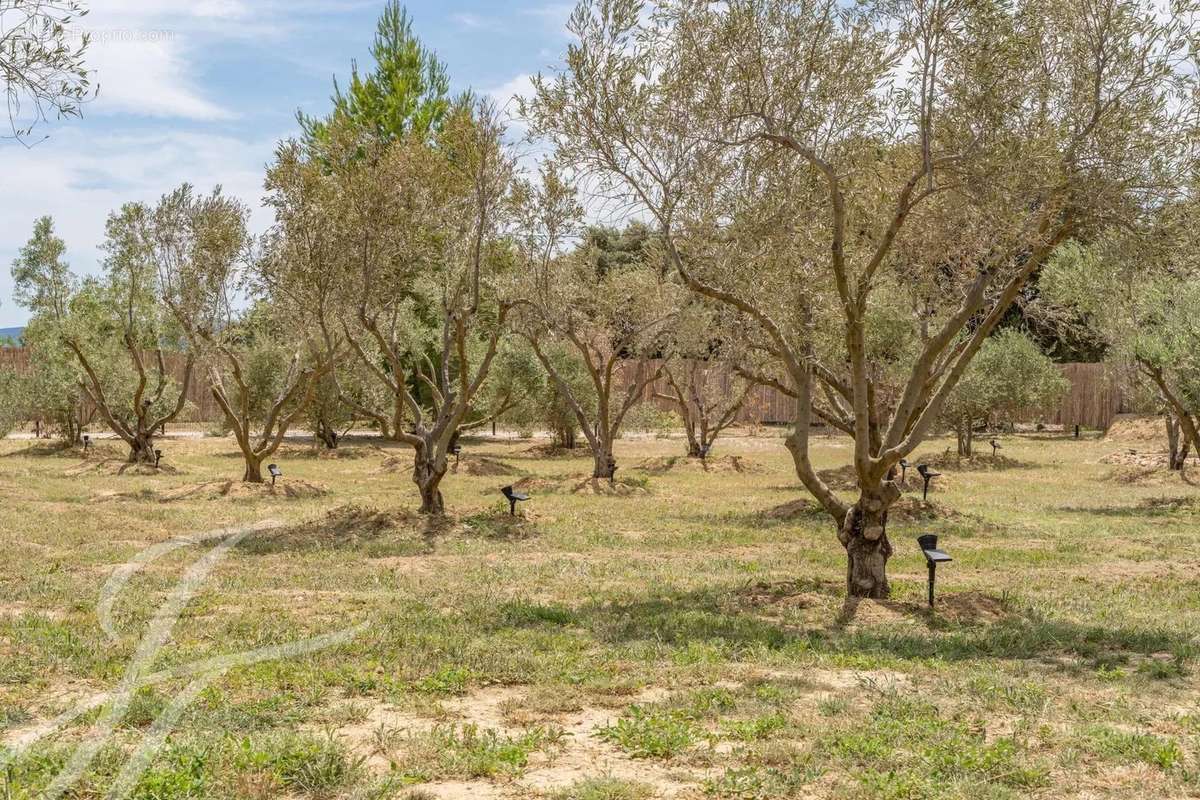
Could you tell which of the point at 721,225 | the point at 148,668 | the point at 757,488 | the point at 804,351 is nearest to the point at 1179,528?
the point at 804,351

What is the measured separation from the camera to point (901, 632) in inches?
321

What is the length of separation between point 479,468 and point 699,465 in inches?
202

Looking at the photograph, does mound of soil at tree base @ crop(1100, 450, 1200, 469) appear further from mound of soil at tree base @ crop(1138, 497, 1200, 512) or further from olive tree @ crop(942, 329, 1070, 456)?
mound of soil at tree base @ crop(1138, 497, 1200, 512)

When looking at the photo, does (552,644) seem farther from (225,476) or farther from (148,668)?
(225,476)

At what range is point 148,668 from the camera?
21.5 feet

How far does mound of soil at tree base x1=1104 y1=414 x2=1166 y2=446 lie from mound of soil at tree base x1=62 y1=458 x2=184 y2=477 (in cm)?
2504

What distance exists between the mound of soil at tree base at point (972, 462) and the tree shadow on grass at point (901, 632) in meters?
16.2

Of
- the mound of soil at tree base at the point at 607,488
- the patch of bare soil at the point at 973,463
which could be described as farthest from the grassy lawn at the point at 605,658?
the patch of bare soil at the point at 973,463

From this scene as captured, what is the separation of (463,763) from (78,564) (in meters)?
7.41

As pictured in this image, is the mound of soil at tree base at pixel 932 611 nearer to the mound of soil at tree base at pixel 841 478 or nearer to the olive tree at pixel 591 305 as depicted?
the olive tree at pixel 591 305

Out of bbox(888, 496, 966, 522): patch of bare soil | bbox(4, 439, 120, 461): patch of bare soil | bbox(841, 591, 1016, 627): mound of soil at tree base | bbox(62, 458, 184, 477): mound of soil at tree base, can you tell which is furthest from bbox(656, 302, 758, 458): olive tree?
bbox(4, 439, 120, 461): patch of bare soil

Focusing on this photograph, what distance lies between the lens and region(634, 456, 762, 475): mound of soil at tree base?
24578mm

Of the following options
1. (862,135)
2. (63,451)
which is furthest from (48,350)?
(862,135)

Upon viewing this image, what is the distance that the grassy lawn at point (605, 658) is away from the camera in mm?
4883
